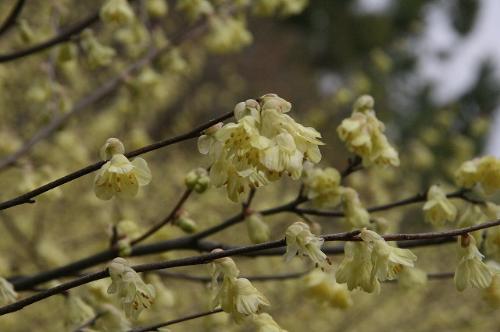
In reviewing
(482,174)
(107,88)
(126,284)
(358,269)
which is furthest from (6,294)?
(107,88)

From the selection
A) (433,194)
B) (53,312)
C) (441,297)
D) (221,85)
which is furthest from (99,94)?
(221,85)

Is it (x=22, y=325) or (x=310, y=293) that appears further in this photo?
(x=22, y=325)

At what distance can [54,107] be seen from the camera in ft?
11.0

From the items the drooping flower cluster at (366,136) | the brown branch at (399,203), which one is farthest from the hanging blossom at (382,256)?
the brown branch at (399,203)

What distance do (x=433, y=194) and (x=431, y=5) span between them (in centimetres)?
2629

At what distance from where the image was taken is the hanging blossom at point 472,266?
1655 millimetres

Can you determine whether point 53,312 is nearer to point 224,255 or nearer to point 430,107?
point 224,255

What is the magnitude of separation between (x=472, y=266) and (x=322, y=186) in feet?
2.52

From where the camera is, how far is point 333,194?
2367mm

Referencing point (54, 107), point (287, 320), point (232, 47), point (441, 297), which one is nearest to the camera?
point (54, 107)

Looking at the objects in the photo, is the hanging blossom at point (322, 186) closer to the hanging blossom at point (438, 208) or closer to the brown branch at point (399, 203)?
the brown branch at point (399, 203)

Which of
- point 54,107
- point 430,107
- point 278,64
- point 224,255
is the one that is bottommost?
point 224,255

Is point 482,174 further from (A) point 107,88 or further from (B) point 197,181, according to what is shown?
(A) point 107,88

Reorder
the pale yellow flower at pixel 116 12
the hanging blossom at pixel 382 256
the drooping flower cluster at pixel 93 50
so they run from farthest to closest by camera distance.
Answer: the drooping flower cluster at pixel 93 50 < the pale yellow flower at pixel 116 12 < the hanging blossom at pixel 382 256
